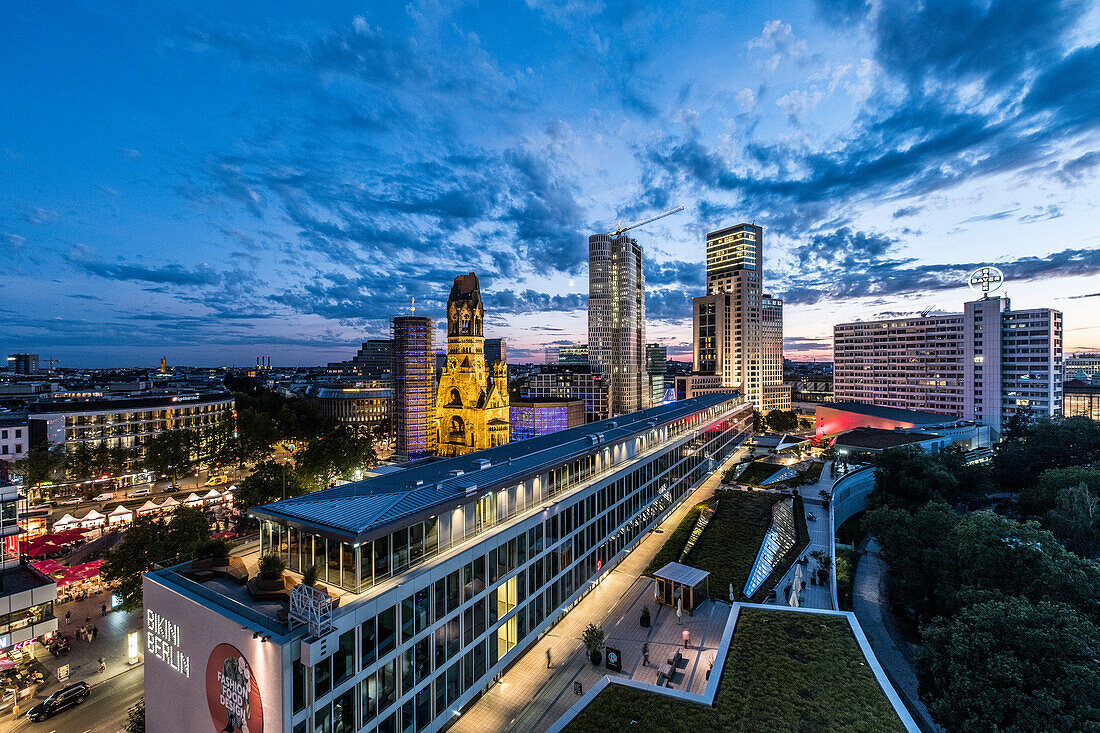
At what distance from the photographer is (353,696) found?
17.5m

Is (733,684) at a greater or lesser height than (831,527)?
greater

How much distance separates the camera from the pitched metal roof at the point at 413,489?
19.6 m

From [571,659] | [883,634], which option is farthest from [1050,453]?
[571,659]

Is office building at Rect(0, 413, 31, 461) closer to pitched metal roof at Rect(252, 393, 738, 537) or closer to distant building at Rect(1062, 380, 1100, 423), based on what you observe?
pitched metal roof at Rect(252, 393, 738, 537)

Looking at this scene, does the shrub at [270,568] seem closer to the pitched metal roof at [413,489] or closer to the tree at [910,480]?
the pitched metal roof at [413,489]

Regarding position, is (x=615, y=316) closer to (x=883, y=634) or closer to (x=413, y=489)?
(x=883, y=634)

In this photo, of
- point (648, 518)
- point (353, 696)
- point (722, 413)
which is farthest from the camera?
point (722, 413)

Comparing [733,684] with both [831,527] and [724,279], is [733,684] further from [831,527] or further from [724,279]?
[724,279]

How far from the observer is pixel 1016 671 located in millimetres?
21047

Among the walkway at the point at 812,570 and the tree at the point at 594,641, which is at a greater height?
the tree at the point at 594,641

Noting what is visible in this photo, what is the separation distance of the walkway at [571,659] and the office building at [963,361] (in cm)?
11867

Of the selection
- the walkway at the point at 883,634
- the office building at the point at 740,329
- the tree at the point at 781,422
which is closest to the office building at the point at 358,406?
the office building at the point at 740,329

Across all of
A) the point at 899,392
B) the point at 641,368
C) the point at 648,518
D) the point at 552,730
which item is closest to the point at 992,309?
the point at 899,392

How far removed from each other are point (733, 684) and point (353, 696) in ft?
53.7
